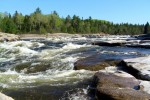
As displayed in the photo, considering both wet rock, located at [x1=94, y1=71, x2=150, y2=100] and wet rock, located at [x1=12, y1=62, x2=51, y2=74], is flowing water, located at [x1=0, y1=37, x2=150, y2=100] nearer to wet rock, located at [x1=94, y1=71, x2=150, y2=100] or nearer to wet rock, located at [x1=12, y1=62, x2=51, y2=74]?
wet rock, located at [x1=12, y1=62, x2=51, y2=74]

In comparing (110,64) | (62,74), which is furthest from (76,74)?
(110,64)

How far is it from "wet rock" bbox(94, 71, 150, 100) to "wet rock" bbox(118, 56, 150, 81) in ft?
2.88

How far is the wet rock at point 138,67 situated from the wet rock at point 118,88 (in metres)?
0.88

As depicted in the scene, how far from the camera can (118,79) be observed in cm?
1441

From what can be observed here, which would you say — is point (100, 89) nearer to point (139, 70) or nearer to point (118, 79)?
point (118, 79)

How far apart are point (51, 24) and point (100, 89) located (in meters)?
135

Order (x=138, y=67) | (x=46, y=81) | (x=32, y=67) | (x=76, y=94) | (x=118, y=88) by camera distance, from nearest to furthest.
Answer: (x=118, y=88) → (x=76, y=94) → (x=46, y=81) → (x=138, y=67) → (x=32, y=67)

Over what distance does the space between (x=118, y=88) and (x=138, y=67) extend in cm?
535

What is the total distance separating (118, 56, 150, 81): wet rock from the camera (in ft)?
51.0

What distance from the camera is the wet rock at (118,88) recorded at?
37.0 feet

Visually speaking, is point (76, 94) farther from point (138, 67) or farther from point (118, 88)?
point (138, 67)

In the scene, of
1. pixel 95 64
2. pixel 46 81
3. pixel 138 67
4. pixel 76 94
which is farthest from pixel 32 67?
pixel 76 94

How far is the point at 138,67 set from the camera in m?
17.4

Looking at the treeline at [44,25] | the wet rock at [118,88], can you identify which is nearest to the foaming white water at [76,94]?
the wet rock at [118,88]
